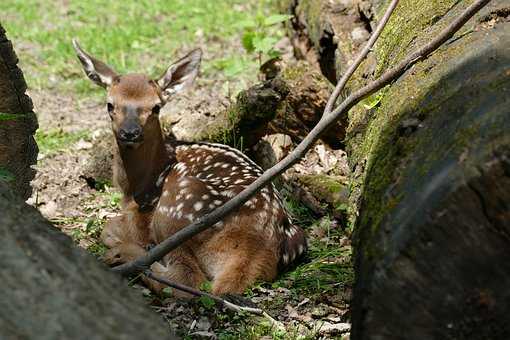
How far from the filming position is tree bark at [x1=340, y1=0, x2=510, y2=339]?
8.52ft

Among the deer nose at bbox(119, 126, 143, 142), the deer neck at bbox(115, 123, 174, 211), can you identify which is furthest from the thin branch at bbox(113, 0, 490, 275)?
the deer neck at bbox(115, 123, 174, 211)

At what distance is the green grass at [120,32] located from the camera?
8594 millimetres

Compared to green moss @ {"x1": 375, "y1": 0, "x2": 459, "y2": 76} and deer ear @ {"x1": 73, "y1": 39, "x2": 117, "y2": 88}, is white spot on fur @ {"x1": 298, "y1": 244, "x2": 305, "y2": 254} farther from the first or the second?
deer ear @ {"x1": 73, "y1": 39, "x2": 117, "y2": 88}

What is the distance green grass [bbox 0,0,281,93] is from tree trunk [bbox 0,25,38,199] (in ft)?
10.8

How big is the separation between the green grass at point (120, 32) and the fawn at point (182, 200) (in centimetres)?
209

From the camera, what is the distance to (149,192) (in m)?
5.84

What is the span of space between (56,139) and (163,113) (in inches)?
38.6

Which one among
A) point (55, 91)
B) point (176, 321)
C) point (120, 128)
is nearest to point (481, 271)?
point (176, 321)

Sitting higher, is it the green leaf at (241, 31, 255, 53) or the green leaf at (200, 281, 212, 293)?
the green leaf at (241, 31, 255, 53)

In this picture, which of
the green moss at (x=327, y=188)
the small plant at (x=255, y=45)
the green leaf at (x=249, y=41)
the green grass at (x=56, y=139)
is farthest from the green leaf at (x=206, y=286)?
the green leaf at (x=249, y=41)

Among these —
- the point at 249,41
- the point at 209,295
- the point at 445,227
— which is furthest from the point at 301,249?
the point at 249,41

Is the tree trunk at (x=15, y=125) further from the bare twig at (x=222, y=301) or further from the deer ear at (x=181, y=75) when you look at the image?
the deer ear at (x=181, y=75)

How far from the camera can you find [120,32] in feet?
30.8

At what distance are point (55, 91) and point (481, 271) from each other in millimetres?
6399
